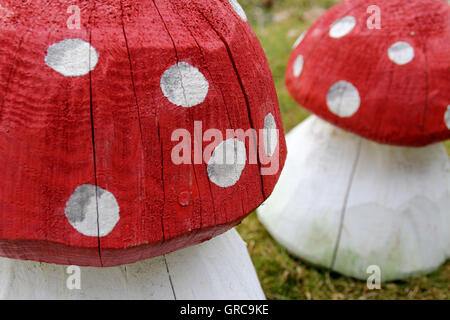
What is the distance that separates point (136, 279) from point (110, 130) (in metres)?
0.51

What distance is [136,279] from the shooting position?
4.04 ft

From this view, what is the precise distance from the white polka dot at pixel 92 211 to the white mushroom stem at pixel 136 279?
351 mm

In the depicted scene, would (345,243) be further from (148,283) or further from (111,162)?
(111,162)

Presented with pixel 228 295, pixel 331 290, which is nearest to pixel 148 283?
pixel 228 295

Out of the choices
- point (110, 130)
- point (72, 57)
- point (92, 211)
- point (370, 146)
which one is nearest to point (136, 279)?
point (92, 211)

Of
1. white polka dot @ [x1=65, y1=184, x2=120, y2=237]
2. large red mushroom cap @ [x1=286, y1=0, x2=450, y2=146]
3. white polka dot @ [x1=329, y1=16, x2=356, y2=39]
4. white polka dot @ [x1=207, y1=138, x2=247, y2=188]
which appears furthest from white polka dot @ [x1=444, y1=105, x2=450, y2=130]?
white polka dot @ [x1=65, y1=184, x2=120, y2=237]

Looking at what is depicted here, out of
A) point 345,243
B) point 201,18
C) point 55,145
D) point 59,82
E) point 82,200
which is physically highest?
point 201,18

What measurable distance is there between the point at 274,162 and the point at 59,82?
51cm

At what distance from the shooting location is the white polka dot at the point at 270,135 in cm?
109

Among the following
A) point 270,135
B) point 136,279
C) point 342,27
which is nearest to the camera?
point 270,135

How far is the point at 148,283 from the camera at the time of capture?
1.24m

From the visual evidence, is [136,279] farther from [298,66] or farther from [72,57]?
[298,66]

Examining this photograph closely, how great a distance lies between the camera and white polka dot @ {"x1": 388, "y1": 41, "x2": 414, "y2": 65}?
1721 mm

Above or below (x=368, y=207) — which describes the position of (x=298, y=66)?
Result: above
